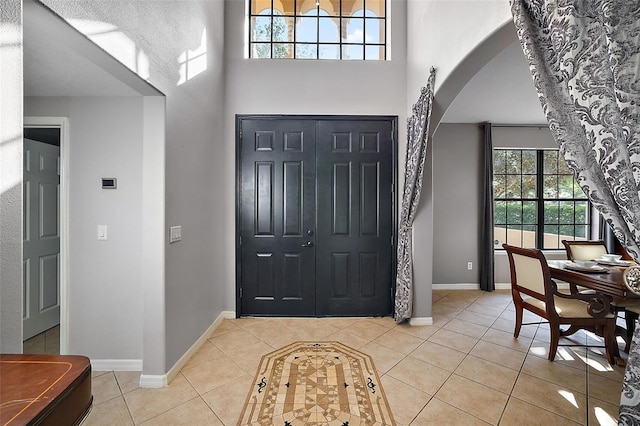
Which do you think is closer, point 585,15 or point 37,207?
point 585,15

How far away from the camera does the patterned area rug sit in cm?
185

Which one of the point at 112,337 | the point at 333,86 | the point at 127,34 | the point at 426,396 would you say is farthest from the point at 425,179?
the point at 112,337

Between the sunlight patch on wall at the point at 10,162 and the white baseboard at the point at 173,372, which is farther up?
the sunlight patch on wall at the point at 10,162

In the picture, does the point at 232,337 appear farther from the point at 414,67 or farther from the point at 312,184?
the point at 414,67

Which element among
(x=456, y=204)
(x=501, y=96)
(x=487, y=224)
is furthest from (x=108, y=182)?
(x=487, y=224)

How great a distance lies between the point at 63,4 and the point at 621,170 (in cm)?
231

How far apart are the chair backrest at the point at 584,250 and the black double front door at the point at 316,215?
225 cm

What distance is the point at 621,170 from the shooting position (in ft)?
3.50

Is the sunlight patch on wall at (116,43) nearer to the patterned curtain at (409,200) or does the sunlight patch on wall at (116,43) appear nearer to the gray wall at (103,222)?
the gray wall at (103,222)

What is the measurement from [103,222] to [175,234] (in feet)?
2.01

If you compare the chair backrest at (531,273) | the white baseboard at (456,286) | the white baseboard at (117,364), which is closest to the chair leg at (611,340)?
the chair backrest at (531,273)

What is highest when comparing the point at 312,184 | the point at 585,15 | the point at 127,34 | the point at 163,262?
the point at 127,34

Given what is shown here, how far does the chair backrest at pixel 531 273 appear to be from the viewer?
255 cm

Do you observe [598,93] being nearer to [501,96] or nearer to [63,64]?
[63,64]
